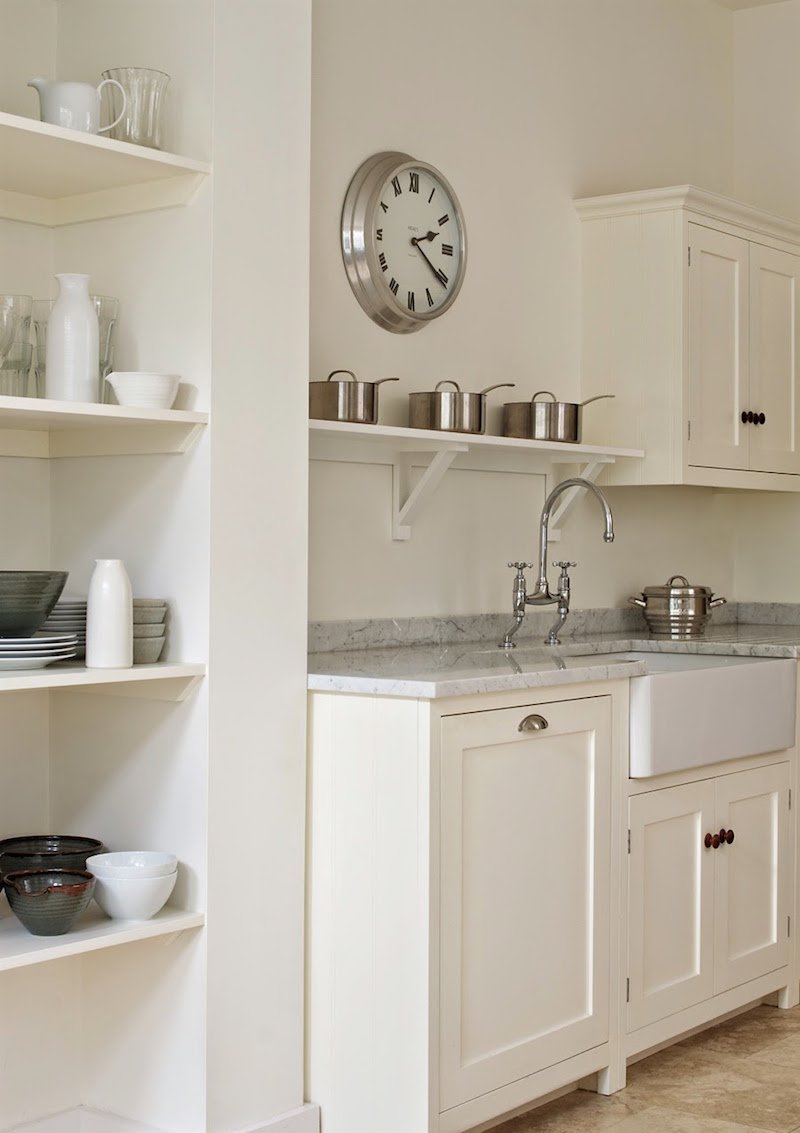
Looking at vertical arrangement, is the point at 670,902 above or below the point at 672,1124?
above

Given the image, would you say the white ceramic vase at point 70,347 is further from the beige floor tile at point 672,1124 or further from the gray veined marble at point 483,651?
the beige floor tile at point 672,1124

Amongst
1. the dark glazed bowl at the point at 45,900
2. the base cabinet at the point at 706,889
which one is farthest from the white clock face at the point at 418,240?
the dark glazed bowl at the point at 45,900

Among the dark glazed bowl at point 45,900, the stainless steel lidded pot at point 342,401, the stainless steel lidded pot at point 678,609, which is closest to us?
the dark glazed bowl at point 45,900

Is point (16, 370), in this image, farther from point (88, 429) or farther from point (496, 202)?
point (496, 202)

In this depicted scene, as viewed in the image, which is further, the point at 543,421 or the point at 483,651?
the point at 543,421

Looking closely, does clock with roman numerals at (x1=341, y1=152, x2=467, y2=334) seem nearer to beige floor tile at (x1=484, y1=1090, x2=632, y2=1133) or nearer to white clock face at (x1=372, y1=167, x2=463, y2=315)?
white clock face at (x1=372, y1=167, x2=463, y2=315)

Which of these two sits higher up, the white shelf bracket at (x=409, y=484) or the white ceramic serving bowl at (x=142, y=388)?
→ the white ceramic serving bowl at (x=142, y=388)

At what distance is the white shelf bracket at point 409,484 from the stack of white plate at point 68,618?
1042 mm

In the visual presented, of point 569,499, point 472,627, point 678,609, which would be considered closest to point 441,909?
point 472,627

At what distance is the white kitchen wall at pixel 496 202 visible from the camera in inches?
128

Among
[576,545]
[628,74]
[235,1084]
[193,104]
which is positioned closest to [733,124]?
[628,74]

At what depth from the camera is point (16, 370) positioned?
95.3 inches

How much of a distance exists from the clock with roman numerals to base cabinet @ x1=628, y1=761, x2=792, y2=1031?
1251 mm

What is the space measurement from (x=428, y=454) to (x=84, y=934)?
1.52 meters
